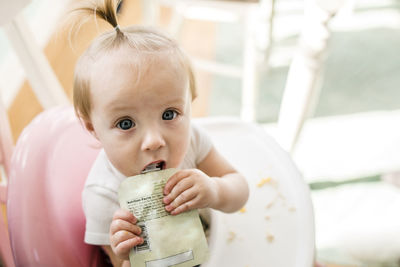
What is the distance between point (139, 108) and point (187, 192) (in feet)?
0.38

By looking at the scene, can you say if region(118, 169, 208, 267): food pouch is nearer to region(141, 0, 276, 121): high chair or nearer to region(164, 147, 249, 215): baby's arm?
region(164, 147, 249, 215): baby's arm

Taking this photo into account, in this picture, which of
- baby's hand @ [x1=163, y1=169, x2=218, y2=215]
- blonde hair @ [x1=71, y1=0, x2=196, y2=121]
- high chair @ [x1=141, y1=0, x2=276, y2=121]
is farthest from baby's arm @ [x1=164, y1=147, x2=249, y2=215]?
high chair @ [x1=141, y1=0, x2=276, y2=121]

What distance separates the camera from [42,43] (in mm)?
1750

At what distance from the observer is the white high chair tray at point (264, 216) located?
0.53 meters

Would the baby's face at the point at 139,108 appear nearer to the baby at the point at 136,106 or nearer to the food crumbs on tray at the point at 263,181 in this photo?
the baby at the point at 136,106

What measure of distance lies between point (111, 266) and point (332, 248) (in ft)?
2.18

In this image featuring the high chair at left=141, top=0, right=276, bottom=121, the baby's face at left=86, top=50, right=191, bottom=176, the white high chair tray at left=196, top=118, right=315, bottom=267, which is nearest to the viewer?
the baby's face at left=86, top=50, right=191, bottom=176

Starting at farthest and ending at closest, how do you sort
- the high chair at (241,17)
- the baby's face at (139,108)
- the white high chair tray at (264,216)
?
the high chair at (241,17) → the white high chair tray at (264,216) → the baby's face at (139,108)

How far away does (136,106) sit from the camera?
0.42 m

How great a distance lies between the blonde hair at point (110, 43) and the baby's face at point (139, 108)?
12 millimetres

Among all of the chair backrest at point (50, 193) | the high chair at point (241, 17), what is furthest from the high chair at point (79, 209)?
the high chair at point (241, 17)

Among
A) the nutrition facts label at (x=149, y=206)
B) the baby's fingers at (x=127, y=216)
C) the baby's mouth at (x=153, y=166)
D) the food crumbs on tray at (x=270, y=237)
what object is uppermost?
the baby's mouth at (x=153, y=166)

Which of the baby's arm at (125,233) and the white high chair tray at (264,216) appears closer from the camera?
the baby's arm at (125,233)

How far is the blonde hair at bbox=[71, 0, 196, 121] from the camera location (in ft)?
1.40
